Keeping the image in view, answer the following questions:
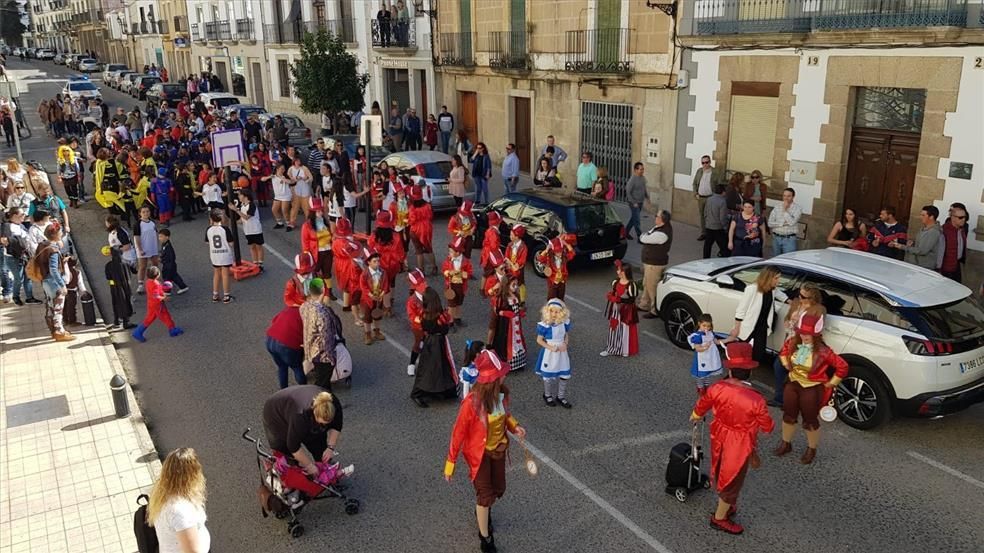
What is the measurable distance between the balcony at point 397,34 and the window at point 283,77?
11494mm

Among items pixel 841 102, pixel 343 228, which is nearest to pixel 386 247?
pixel 343 228

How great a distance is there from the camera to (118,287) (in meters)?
11.2

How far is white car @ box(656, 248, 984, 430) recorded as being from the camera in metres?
7.49

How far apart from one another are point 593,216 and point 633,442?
6278 mm

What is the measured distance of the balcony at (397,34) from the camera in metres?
27.8

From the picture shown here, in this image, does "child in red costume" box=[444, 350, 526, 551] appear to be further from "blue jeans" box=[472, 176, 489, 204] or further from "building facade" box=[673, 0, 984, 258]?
"blue jeans" box=[472, 176, 489, 204]

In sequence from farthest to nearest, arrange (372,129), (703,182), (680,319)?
(372,129)
(703,182)
(680,319)

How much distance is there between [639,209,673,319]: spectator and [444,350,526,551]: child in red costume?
5769mm

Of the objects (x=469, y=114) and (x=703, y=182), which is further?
(x=469, y=114)

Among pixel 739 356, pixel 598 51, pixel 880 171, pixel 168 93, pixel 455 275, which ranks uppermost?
pixel 598 51

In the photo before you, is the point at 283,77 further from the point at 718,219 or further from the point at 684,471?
the point at 684,471

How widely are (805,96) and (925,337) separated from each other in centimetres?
802

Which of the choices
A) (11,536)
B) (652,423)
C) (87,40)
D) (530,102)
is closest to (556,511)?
(652,423)

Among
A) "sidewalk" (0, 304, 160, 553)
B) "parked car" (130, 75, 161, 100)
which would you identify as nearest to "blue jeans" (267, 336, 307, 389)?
"sidewalk" (0, 304, 160, 553)
